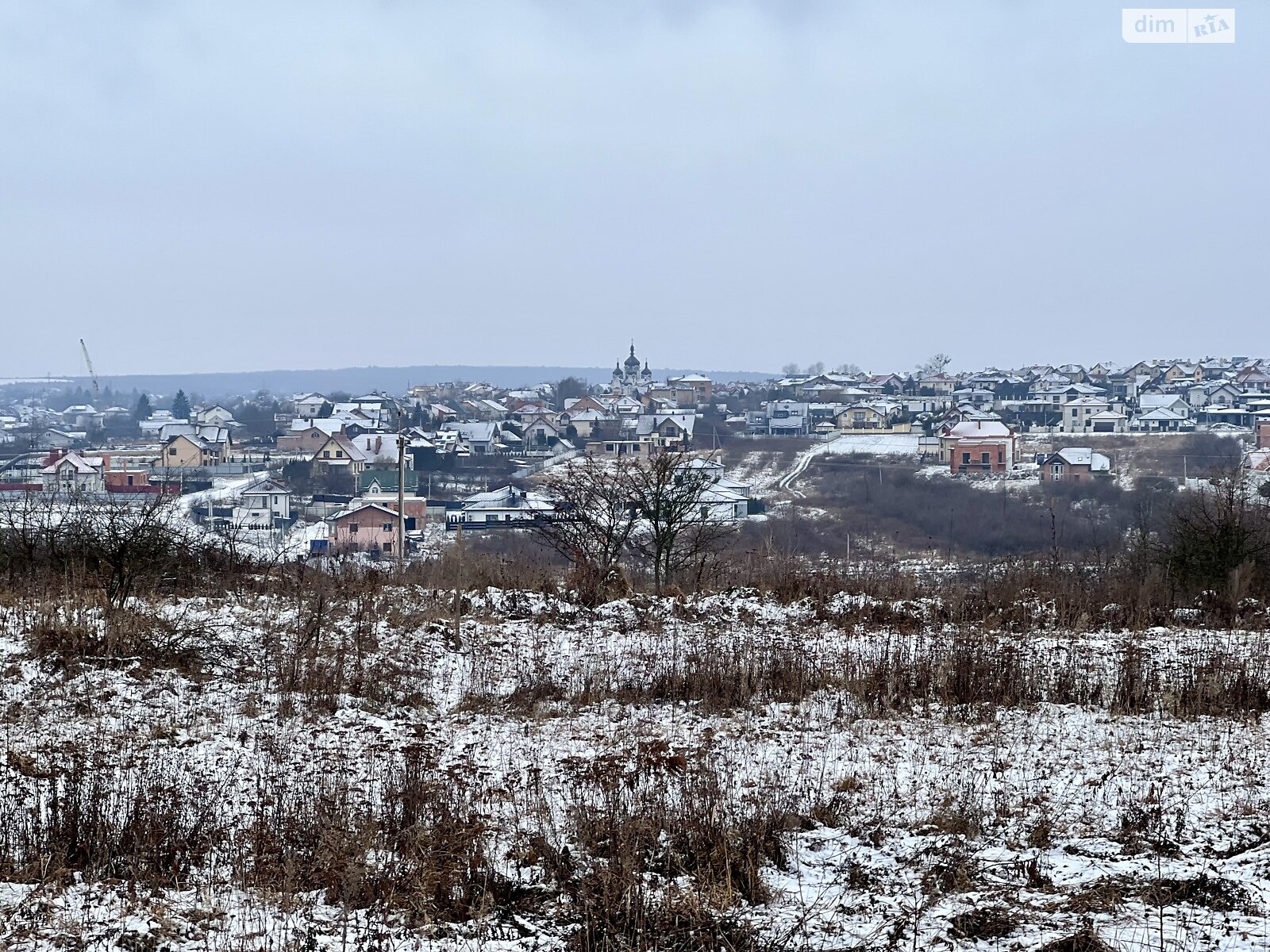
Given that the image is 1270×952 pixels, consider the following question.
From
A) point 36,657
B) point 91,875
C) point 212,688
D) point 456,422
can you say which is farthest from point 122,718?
point 456,422

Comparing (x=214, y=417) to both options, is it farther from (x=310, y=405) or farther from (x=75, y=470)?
(x=75, y=470)

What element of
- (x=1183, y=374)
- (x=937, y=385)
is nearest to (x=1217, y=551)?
(x=937, y=385)

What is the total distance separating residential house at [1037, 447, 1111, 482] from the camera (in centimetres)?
4647

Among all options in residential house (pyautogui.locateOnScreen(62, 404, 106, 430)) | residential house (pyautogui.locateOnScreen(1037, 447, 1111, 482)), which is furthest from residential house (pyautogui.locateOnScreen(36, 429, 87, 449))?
residential house (pyautogui.locateOnScreen(1037, 447, 1111, 482))

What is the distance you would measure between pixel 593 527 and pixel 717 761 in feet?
25.2

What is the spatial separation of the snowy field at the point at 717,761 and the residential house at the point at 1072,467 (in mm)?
40436

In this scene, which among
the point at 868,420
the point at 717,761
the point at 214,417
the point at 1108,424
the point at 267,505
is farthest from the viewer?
the point at 214,417

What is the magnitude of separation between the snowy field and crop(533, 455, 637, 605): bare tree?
1.58m

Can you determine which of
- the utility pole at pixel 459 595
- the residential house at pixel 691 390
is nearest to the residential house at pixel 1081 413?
the residential house at pixel 691 390

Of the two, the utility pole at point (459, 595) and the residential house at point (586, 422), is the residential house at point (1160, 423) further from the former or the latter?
the utility pole at point (459, 595)

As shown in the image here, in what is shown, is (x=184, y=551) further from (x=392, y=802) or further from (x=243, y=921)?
(x=243, y=921)

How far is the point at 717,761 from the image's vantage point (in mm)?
5512

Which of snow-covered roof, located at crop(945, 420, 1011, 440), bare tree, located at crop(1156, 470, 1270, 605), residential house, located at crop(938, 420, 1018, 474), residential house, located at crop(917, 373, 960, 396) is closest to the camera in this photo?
bare tree, located at crop(1156, 470, 1270, 605)

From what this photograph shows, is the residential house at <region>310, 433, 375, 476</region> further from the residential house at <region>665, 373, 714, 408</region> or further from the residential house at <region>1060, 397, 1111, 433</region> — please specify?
the residential house at <region>665, 373, 714, 408</region>
